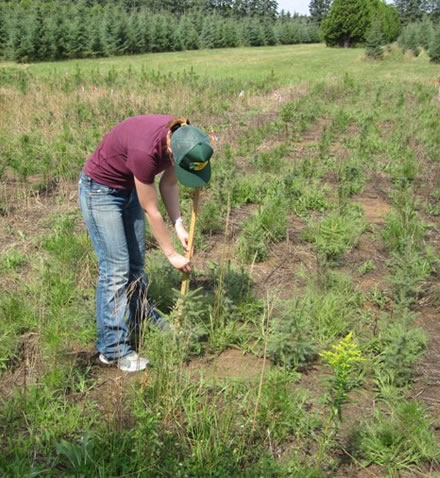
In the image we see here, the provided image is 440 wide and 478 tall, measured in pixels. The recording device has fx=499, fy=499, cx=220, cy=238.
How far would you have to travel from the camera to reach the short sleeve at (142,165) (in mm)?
2514

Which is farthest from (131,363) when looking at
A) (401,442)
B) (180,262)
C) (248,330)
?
(401,442)

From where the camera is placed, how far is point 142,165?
2520 mm

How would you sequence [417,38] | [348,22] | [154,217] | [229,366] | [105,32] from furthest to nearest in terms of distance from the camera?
[348,22] < [105,32] < [417,38] < [229,366] < [154,217]

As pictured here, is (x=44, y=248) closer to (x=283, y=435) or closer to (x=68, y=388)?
(x=68, y=388)

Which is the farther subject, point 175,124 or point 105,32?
point 105,32

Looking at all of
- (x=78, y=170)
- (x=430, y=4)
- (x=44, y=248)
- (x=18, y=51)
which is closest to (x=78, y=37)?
(x=18, y=51)

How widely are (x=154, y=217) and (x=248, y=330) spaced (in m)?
1.18

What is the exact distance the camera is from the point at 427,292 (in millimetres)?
3996

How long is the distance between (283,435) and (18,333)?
1.84 meters

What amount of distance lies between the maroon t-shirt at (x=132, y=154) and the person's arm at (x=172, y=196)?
0.21 meters

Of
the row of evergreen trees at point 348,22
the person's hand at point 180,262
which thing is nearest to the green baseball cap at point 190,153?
the person's hand at point 180,262

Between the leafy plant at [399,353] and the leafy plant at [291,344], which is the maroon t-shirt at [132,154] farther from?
the leafy plant at [399,353]

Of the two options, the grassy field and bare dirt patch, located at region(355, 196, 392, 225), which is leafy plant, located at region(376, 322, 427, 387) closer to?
the grassy field

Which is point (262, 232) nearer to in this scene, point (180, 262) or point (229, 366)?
point (229, 366)
